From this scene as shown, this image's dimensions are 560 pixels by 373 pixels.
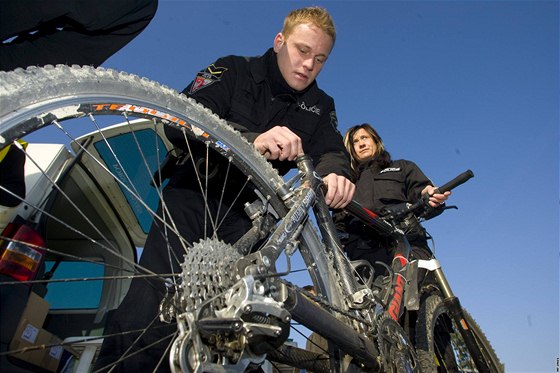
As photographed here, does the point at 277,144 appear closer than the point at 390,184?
Yes

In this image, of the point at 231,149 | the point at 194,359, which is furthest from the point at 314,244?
the point at 194,359

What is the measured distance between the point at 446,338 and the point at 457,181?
49.0 inches

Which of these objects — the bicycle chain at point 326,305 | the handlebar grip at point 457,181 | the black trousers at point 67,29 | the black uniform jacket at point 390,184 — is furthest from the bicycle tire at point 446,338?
the black trousers at point 67,29

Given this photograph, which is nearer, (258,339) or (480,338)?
(258,339)

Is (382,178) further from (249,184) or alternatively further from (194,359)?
(194,359)

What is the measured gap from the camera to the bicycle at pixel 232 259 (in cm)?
133

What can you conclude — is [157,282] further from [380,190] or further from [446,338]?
[380,190]

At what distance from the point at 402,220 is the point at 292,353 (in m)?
2.01

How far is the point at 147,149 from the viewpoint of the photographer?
Answer: 3.83m

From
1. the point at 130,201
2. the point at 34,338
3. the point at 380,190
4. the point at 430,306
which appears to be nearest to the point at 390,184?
the point at 380,190

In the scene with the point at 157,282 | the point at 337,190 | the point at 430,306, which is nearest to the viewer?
the point at 157,282

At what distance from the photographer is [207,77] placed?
2631 millimetres

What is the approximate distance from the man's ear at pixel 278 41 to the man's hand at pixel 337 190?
3.10 feet

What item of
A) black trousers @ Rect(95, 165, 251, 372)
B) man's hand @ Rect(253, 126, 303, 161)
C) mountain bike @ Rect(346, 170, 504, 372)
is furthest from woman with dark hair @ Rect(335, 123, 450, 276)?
man's hand @ Rect(253, 126, 303, 161)
